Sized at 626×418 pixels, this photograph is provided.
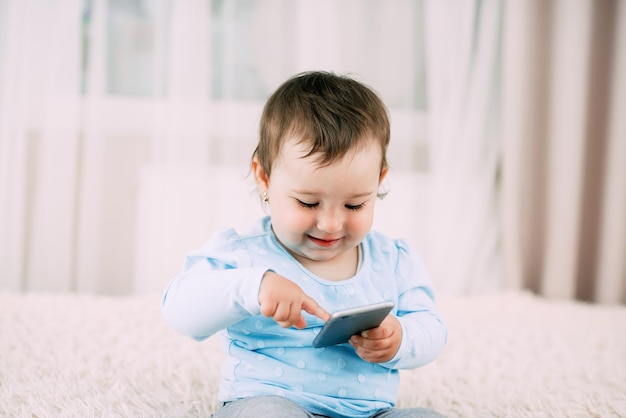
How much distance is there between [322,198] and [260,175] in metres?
0.14

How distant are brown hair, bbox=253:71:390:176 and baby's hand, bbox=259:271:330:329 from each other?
0.59 ft

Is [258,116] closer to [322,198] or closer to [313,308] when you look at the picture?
[322,198]

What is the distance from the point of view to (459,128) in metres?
2.28

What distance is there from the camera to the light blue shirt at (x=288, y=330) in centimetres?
86

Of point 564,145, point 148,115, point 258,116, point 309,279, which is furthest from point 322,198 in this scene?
point 564,145

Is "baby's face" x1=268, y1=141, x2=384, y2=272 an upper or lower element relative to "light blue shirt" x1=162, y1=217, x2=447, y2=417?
upper

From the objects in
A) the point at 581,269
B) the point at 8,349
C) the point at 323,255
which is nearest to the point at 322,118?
the point at 323,255

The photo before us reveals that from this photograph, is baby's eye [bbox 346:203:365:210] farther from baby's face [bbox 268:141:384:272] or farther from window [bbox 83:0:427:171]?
window [bbox 83:0:427:171]

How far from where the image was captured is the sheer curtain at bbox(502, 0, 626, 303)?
2219 millimetres

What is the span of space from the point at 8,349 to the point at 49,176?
0.97 meters

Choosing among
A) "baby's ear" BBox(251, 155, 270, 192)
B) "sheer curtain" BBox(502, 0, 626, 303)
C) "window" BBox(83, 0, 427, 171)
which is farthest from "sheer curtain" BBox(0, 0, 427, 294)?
"baby's ear" BBox(251, 155, 270, 192)

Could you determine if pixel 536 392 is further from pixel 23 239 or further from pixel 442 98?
pixel 23 239

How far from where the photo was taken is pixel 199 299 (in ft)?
2.80

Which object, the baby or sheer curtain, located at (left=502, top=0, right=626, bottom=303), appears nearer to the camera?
the baby
